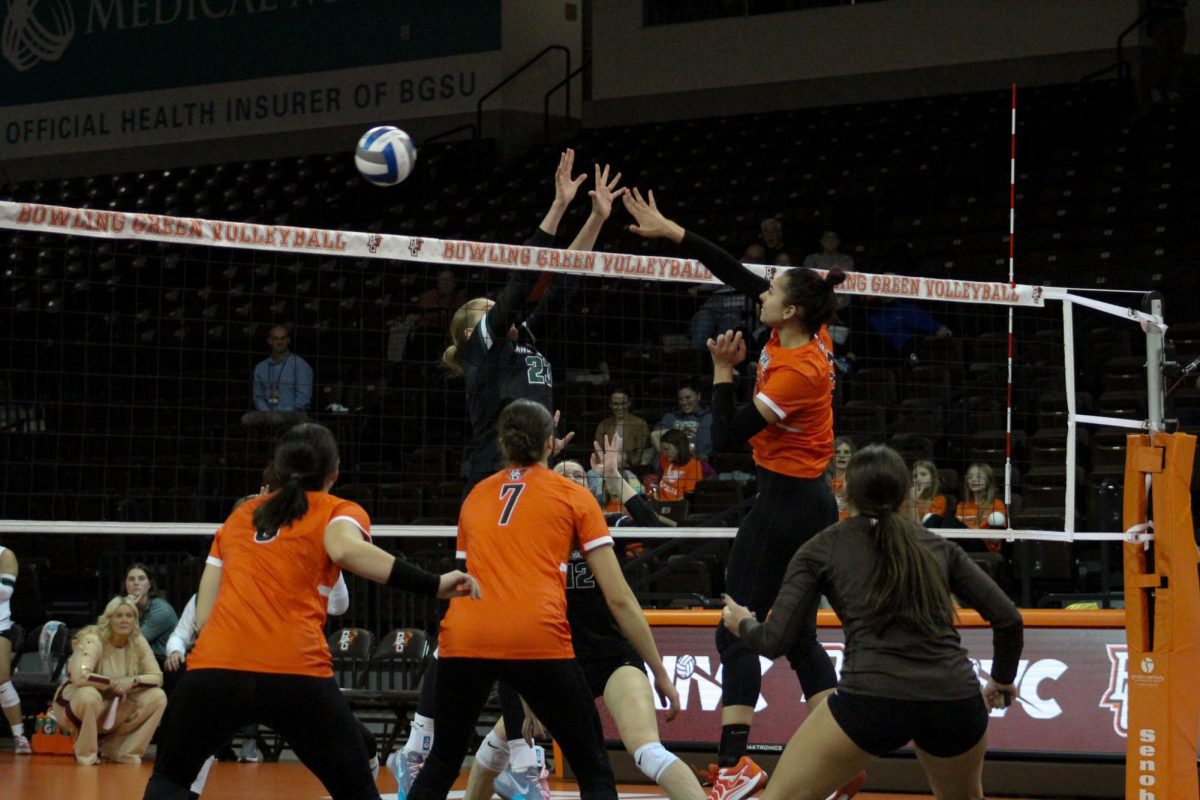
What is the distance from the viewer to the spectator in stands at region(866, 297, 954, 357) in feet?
45.9

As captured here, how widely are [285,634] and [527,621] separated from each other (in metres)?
0.79

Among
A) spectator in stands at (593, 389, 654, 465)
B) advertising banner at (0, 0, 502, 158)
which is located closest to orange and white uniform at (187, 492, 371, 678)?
spectator in stands at (593, 389, 654, 465)

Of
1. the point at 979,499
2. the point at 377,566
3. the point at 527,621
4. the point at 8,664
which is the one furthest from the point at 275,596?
the point at 8,664

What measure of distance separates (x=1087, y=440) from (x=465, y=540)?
26.1ft

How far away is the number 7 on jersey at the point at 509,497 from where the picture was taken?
5.66m

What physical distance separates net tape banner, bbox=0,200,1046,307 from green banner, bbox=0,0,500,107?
574 inches

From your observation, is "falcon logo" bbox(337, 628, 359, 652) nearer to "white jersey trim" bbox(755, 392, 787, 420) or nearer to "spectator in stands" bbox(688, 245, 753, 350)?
"spectator in stands" bbox(688, 245, 753, 350)

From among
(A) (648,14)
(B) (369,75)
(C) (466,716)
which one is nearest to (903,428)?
(C) (466,716)

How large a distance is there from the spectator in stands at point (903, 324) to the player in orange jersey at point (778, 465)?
7707 mm

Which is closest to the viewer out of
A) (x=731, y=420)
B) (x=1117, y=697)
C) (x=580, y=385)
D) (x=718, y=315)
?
(x=731, y=420)

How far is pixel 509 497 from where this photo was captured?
5699 millimetres

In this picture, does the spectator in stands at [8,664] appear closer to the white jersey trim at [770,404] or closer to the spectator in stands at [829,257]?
the spectator in stands at [829,257]

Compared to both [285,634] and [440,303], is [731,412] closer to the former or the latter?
[285,634]

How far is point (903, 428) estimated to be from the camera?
1281cm
